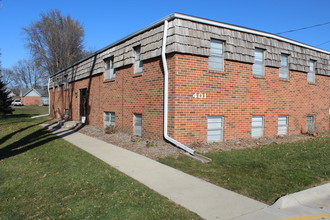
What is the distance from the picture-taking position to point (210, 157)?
719 centimetres

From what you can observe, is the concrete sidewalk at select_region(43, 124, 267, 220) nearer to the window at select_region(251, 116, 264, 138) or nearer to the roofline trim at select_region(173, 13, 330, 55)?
the roofline trim at select_region(173, 13, 330, 55)

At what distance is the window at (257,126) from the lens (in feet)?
34.0

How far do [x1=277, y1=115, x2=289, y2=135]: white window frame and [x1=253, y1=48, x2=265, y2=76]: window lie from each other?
2484mm

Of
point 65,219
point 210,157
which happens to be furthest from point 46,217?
point 210,157

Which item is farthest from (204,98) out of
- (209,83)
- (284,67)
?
(284,67)

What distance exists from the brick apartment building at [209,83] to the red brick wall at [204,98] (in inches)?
1.4

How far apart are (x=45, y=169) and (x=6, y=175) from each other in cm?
83

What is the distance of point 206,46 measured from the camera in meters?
8.67

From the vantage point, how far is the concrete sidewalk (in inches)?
151

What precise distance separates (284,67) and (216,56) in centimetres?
446

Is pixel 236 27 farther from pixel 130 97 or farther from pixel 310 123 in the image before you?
pixel 310 123

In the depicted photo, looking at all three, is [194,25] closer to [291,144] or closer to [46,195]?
[291,144]

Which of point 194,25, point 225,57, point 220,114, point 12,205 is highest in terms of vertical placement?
point 194,25

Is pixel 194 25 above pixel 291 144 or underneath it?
above
